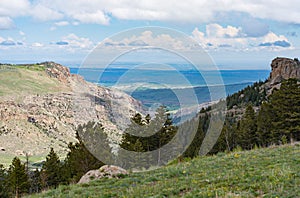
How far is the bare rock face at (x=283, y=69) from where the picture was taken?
169 m

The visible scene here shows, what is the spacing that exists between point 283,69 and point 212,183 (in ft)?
563

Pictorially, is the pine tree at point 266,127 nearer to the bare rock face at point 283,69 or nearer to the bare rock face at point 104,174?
the bare rock face at point 104,174

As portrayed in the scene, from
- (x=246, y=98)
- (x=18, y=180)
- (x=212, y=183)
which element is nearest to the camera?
(x=212, y=183)

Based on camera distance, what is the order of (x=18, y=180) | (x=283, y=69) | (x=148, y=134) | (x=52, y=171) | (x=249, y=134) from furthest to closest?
(x=283, y=69) < (x=249, y=134) < (x=52, y=171) < (x=18, y=180) < (x=148, y=134)

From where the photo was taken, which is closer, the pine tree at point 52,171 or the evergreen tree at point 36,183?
the pine tree at point 52,171

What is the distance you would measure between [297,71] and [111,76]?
16397 centimetres

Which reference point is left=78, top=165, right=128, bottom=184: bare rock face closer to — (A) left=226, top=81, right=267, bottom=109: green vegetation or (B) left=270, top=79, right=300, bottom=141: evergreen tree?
(B) left=270, top=79, right=300, bottom=141: evergreen tree

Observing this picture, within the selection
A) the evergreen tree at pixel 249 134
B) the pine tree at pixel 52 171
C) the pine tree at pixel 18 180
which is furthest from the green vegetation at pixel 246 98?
the pine tree at pixel 18 180

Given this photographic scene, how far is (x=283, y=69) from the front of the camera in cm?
17212

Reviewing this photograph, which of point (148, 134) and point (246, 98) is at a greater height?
point (246, 98)

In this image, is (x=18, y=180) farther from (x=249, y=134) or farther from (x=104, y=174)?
(x=249, y=134)

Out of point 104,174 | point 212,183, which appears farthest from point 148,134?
point 212,183

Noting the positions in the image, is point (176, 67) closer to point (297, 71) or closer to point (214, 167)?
point (214, 167)

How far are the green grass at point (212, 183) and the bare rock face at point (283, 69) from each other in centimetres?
15772
